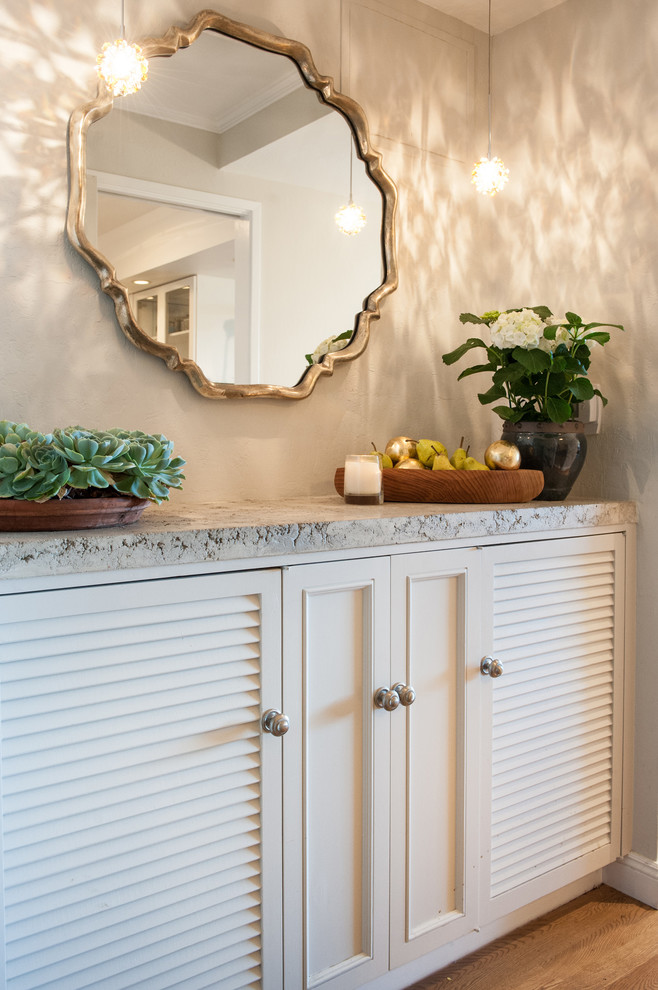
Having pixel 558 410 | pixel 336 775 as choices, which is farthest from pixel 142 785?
pixel 558 410

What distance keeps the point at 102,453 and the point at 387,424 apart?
1.09 metres

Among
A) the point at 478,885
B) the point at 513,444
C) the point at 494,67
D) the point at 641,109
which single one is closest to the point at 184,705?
the point at 478,885

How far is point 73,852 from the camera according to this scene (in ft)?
3.52

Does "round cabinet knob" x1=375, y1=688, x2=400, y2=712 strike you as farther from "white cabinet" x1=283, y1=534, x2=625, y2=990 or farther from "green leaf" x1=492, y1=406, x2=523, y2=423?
"green leaf" x1=492, y1=406, x2=523, y2=423

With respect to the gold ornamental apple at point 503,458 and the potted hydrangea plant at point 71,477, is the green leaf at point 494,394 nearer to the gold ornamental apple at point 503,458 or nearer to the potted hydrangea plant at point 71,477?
the gold ornamental apple at point 503,458

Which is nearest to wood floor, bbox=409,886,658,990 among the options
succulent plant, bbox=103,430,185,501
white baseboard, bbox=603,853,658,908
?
white baseboard, bbox=603,853,658,908

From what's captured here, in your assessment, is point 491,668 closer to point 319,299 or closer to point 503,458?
point 503,458

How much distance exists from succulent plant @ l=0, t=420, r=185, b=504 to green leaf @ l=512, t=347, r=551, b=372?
100 cm

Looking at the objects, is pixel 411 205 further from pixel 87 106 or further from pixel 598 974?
pixel 598 974

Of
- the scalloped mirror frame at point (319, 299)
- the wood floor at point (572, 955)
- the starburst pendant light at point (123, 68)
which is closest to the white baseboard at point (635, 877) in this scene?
the wood floor at point (572, 955)

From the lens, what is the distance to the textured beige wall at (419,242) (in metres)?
1.51

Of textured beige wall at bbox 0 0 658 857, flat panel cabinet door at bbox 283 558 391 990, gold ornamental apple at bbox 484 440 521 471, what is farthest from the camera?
gold ornamental apple at bbox 484 440 521 471

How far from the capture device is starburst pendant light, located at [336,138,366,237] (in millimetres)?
1943

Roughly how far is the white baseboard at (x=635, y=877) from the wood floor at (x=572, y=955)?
28 millimetres
